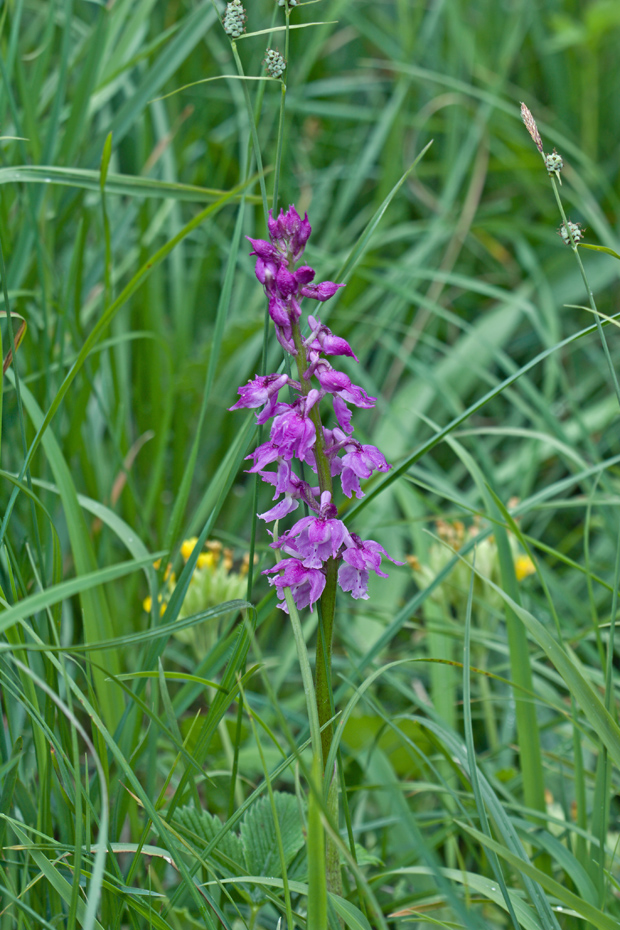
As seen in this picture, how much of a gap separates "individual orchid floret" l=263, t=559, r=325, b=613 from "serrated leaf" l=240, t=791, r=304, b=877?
1.30 feet

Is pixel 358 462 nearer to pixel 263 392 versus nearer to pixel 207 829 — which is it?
pixel 263 392

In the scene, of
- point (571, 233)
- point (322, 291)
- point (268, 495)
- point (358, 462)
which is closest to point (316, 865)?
point (358, 462)

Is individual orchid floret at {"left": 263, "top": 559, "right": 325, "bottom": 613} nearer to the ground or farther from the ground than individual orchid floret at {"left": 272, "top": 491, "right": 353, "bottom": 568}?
nearer to the ground

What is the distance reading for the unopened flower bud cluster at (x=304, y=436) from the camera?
3.51ft

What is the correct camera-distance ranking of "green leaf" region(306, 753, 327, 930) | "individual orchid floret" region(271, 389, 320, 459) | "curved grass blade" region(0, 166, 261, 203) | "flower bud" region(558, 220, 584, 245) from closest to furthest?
"green leaf" region(306, 753, 327, 930)
"individual orchid floret" region(271, 389, 320, 459)
"flower bud" region(558, 220, 584, 245)
"curved grass blade" region(0, 166, 261, 203)

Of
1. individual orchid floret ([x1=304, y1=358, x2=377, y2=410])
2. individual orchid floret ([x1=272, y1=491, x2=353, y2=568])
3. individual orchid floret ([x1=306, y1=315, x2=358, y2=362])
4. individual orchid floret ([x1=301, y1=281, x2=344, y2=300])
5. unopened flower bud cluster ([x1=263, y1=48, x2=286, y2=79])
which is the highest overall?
unopened flower bud cluster ([x1=263, y1=48, x2=286, y2=79])

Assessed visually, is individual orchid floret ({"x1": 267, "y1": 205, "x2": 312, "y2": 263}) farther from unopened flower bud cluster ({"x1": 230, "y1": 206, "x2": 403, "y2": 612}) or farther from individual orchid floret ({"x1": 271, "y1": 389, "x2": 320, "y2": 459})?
individual orchid floret ({"x1": 271, "y1": 389, "x2": 320, "y2": 459})

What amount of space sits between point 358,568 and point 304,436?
0.68 feet

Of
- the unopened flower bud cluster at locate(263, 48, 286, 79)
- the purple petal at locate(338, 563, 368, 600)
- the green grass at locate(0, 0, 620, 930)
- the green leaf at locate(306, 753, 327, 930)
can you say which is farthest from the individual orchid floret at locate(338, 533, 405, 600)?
the unopened flower bud cluster at locate(263, 48, 286, 79)

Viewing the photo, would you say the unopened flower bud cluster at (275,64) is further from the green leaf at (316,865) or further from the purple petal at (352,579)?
the green leaf at (316,865)

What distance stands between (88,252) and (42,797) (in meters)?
2.00

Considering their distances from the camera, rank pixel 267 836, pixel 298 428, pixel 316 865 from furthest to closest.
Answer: pixel 267 836
pixel 298 428
pixel 316 865

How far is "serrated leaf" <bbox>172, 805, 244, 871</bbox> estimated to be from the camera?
49.0 inches

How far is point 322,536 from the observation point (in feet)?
3.48
